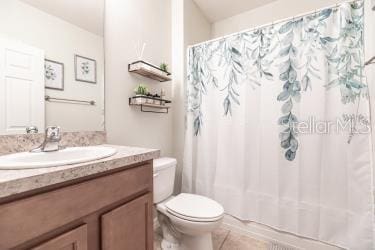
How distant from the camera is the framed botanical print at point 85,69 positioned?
3.85ft

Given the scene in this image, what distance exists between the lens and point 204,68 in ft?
6.08

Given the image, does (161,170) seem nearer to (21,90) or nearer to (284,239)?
(21,90)

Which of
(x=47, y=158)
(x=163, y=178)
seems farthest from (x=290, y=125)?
(x=47, y=158)

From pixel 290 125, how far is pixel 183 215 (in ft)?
3.36

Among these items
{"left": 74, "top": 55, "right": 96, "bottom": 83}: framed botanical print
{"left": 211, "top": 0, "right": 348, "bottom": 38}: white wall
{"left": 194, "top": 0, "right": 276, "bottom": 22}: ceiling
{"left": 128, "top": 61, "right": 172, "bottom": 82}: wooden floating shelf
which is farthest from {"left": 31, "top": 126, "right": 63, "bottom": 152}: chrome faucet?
{"left": 211, "top": 0, "right": 348, "bottom": 38}: white wall

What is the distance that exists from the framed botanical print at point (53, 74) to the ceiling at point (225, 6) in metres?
1.70

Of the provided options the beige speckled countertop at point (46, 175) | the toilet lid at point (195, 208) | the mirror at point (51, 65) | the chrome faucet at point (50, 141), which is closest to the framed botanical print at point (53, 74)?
the mirror at point (51, 65)

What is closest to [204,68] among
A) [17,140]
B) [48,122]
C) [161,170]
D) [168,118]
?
[168,118]

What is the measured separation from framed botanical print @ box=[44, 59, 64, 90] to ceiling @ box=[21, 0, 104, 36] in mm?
279

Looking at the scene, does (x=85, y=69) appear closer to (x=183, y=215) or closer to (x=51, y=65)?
(x=51, y=65)

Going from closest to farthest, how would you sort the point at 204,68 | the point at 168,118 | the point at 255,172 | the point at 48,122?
the point at 48,122 < the point at 255,172 < the point at 204,68 < the point at 168,118

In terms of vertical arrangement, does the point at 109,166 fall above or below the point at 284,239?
above

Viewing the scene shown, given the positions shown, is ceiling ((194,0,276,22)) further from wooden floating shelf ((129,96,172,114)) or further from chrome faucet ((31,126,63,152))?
chrome faucet ((31,126,63,152))

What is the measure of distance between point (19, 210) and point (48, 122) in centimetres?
65
